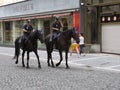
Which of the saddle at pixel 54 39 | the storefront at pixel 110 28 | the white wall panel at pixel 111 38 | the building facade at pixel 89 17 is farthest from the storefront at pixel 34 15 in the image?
the saddle at pixel 54 39

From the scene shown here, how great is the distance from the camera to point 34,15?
34531 mm

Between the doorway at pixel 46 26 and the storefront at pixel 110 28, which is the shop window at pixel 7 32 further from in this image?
the storefront at pixel 110 28

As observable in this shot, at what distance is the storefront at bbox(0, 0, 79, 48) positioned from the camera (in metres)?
29.2

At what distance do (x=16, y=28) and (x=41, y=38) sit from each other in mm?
22013

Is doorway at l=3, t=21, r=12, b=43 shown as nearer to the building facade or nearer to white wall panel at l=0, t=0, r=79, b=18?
white wall panel at l=0, t=0, r=79, b=18

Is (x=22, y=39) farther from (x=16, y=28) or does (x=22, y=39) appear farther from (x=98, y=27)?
(x=16, y=28)

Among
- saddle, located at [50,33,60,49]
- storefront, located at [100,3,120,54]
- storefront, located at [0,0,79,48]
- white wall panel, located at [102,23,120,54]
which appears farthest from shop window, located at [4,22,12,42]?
saddle, located at [50,33,60,49]

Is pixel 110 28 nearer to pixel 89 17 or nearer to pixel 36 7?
pixel 89 17

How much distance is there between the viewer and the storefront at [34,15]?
29.2 m

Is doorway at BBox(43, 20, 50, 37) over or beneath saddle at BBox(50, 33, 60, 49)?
over

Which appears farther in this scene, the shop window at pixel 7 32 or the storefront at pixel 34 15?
the shop window at pixel 7 32

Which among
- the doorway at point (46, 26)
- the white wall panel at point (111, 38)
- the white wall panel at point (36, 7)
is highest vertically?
the white wall panel at point (36, 7)

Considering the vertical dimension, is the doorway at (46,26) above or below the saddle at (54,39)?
above

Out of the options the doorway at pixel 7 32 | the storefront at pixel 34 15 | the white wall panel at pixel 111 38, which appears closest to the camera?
the white wall panel at pixel 111 38
